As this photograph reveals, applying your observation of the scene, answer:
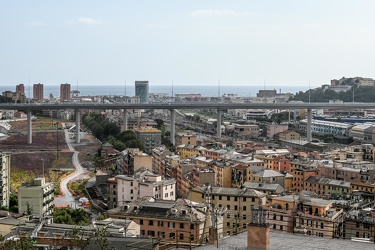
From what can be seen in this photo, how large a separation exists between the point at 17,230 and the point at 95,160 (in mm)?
16413

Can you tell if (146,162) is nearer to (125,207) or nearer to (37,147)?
(125,207)

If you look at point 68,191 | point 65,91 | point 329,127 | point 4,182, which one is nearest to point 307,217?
point 4,182

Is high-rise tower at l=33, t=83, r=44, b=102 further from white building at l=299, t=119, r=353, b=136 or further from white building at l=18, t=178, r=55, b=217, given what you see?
white building at l=18, t=178, r=55, b=217

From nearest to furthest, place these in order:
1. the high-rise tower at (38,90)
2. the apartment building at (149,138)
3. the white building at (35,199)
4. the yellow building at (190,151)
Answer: the white building at (35,199) → the yellow building at (190,151) → the apartment building at (149,138) → the high-rise tower at (38,90)

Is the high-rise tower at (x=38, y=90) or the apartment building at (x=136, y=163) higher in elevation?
the high-rise tower at (x=38, y=90)

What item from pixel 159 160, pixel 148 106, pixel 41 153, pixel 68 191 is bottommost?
pixel 68 191

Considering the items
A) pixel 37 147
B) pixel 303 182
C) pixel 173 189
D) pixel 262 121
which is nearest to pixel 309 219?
pixel 173 189

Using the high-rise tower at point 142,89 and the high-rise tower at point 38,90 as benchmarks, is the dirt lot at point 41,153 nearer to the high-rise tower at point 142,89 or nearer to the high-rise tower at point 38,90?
the high-rise tower at point 142,89

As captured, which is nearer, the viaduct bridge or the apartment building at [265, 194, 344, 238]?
the apartment building at [265, 194, 344, 238]

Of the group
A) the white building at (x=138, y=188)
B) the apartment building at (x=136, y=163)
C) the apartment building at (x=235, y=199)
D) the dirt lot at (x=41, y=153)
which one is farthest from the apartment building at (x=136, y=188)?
the dirt lot at (x=41, y=153)

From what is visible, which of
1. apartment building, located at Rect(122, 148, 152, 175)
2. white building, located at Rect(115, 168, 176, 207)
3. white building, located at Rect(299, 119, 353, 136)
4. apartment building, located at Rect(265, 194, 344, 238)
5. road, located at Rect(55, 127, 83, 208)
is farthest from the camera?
white building, located at Rect(299, 119, 353, 136)

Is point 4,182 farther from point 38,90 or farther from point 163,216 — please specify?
point 38,90

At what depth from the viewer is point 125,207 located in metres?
12.5

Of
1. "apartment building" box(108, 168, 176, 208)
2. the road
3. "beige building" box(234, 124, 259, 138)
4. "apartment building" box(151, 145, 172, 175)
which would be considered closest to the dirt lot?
the road
